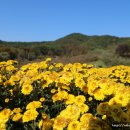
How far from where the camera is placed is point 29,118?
4668 mm

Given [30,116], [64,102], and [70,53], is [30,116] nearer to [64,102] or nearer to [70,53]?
[64,102]

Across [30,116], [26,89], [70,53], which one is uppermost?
[26,89]

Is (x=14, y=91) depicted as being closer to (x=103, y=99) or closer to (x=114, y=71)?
(x=103, y=99)

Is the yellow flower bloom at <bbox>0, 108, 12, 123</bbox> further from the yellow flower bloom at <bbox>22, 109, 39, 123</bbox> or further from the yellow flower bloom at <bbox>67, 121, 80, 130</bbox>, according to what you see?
the yellow flower bloom at <bbox>67, 121, 80, 130</bbox>

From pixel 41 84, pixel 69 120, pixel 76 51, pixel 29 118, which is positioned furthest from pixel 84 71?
pixel 76 51

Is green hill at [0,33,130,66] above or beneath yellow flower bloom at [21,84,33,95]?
beneath

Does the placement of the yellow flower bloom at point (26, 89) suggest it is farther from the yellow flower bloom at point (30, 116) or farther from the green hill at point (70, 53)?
the green hill at point (70, 53)

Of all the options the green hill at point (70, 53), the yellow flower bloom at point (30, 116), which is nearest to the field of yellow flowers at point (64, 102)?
the yellow flower bloom at point (30, 116)

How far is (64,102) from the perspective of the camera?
198 inches

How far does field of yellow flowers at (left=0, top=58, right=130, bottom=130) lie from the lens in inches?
149

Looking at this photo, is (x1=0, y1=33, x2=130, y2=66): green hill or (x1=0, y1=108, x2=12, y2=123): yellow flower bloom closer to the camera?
(x1=0, y1=108, x2=12, y2=123): yellow flower bloom

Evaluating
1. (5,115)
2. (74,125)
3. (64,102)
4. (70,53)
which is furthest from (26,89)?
A: (70,53)

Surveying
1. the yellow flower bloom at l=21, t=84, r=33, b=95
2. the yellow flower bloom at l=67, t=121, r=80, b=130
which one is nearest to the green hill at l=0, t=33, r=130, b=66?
the yellow flower bloom at l=21, t=84, r=33, b=95

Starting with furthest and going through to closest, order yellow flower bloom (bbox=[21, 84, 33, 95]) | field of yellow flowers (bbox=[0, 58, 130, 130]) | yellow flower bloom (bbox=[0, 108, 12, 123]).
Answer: yellow flower bloom (bbox=[21, 84, 33, 95]) → yellow flower bloom (bbox=[0, 108, 12, 123]) → field of yellow flowers (bbox=[0, 58, 130, 130])
